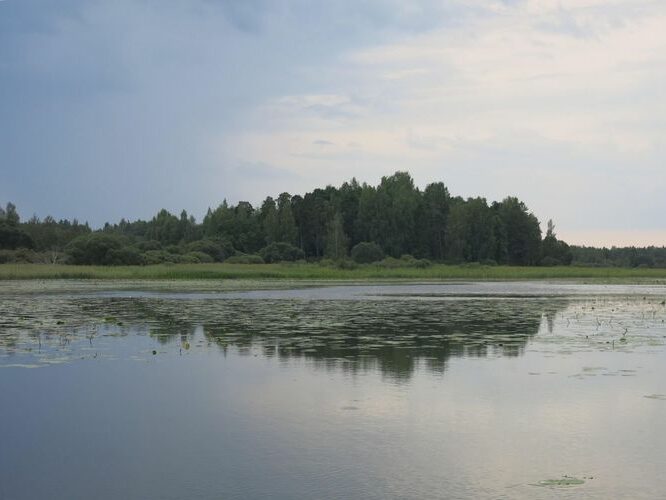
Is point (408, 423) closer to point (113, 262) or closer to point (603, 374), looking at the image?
→ point (603, 374)

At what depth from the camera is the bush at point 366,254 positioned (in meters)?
91.1

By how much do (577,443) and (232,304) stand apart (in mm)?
20201

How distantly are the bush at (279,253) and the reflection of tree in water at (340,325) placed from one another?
2576 inches

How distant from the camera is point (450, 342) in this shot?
15.3 m

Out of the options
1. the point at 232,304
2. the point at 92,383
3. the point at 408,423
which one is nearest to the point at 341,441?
the point at 408,423

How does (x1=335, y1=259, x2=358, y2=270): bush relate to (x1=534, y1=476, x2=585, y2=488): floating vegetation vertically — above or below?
above

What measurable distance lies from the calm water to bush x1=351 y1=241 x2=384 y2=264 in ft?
240

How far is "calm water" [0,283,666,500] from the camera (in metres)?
6.18

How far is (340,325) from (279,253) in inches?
3014

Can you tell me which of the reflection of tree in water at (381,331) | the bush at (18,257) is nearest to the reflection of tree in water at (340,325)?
the reflection of tree in water at (381,331)

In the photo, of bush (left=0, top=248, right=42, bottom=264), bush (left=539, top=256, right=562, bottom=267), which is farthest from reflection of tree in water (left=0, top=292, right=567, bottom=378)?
bush (left=539, top=256, right=562, bottom=267)

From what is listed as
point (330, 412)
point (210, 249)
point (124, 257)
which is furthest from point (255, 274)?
point (330, 412)

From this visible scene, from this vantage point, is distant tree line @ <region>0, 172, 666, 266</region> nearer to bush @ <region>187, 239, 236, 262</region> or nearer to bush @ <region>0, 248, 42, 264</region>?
bush @ <region>187, 239, 236, 262</region>

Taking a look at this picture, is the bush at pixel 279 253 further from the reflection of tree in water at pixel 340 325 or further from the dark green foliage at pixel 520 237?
the reflection of tree in water at pixel 340 325
